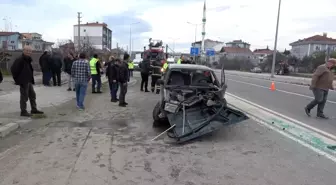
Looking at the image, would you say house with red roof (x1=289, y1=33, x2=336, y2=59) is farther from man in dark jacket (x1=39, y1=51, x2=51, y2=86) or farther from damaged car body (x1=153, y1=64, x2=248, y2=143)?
damaged car body (x1=153, y1=64, x2=248, y2=143)

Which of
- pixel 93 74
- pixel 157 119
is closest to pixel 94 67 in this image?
pixel 93 74

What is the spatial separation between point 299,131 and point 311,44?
9925 cm

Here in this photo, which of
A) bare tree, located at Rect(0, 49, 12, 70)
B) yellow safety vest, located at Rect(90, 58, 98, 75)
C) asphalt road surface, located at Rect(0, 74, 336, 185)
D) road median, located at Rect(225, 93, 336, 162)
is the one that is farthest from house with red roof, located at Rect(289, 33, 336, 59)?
asphalt road surface, located at Rect(0, 74, 336, 185)

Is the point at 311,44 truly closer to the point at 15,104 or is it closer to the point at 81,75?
the point at 81,75

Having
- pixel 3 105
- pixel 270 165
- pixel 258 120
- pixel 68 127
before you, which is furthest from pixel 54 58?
pixel 270 165

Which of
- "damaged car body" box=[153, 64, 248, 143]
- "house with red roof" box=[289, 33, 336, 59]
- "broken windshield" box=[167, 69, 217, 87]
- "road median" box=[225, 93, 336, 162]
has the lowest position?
"road median" box=[225, 93, 336, 162]

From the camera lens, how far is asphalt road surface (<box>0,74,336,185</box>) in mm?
4203

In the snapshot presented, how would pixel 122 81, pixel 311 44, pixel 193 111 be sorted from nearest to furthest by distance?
pixel 193 111
pixel 122 81
pixel 311 44

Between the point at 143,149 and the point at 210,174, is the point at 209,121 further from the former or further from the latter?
the point at 210,174

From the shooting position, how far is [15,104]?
9.19 metres

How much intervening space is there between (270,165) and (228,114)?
6.33ft

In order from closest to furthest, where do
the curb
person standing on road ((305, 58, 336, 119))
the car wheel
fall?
1. the curb
2. the car wheel
3. person standing on road ((305, 58, 336, 119))

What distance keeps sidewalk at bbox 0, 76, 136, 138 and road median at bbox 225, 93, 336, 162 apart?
593cm

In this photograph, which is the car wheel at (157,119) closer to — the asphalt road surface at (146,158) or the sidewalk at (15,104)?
the asphalt road surface at (146,158)
